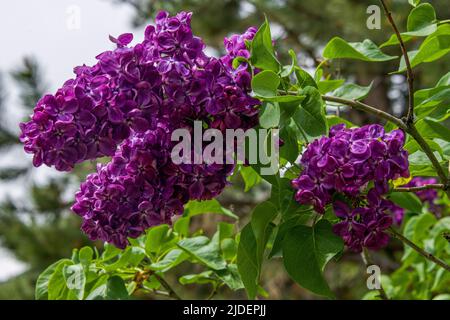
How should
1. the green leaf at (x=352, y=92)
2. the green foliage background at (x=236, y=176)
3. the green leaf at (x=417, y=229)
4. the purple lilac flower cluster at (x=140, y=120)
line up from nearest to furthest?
the purple lilac flower cluster at (x=140, y=120)
the green leaf at (x=352, y=92)
the green leaf at (x=417, y=229)
the green foliage background at (x=236, y=176)

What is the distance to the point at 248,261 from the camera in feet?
3.02

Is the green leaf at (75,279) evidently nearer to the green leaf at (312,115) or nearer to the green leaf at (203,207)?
the green leaf at (203,207)

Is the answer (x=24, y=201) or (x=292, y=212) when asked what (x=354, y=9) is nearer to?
(x=24, y=201)

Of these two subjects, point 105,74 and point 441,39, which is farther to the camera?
point 441,39

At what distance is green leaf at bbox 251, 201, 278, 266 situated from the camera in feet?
2.89

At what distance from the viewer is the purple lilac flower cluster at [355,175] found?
832 mm

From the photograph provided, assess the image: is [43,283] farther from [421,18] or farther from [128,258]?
[421,18]

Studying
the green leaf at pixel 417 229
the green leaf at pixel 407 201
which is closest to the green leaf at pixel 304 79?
the green leaf at pixel 407 201

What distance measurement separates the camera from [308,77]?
0.90 metres

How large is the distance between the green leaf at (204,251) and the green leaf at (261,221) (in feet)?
1.03

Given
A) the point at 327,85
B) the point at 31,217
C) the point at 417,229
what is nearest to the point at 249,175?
the point at 327,85

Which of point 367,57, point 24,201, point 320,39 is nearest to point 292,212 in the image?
point 367,57
